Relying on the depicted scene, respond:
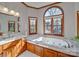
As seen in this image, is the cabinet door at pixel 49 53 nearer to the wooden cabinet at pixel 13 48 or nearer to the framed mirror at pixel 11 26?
the wooden cabinet at pixel 13 48

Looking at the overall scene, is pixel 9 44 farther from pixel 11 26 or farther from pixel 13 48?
pixel 11 26

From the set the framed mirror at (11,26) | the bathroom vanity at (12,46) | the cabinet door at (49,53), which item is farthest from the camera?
the framed mirror at (11,26)

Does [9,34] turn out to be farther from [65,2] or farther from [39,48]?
[65,2]

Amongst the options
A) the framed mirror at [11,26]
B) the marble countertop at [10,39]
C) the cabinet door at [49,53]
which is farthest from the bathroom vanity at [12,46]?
the cabinet door at [49,53]

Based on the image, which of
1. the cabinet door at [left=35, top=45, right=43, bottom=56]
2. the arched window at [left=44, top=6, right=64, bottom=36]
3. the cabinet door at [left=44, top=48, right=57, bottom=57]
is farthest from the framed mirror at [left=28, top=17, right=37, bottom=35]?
the cabinet door at [left=44, top=48, right=57, bottom=57]

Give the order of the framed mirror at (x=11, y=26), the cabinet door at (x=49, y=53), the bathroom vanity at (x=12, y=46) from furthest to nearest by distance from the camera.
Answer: the framed mirror at (x=11, y=26) → the bathroom vanity at (x=12, y=46) → the cabinet door at (x=49, y=53)

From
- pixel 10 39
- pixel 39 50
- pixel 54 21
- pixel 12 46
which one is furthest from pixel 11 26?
pixel 54 21

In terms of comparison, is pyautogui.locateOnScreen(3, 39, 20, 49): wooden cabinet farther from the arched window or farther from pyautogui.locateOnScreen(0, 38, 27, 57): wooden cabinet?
the arched window

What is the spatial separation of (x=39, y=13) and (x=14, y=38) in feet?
2.05

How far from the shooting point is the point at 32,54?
1.92 m

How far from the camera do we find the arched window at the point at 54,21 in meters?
1.88

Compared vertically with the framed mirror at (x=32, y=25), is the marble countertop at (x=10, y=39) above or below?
below

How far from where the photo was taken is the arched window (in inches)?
74.0

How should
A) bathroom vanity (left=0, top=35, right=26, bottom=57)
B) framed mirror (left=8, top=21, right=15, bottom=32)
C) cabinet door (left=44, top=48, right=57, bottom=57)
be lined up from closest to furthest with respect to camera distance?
cabinet door (left=44, top=48, right=57, bottom=57), bathroom vanity (left=0, top=35, right=26, bottom=57), framed mirror (left=8, top=21, right=15, bottom=32)
